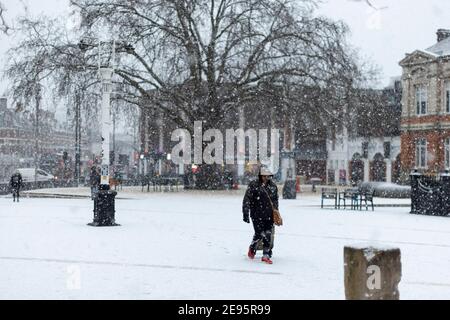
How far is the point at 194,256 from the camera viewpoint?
1168 centimetres

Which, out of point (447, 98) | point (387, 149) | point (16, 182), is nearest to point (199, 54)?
point (16, 182)

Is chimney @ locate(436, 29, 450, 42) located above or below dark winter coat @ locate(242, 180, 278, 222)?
above

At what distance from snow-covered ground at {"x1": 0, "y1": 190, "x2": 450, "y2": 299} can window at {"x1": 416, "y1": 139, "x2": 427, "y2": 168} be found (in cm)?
2641

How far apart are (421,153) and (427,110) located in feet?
10.3

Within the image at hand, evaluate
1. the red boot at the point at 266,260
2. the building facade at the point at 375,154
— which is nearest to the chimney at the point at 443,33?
the building facade at the point at 375,154

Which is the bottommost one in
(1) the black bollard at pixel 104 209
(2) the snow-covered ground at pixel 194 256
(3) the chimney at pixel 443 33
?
(2) the snow-covered ground at pixel 194 256

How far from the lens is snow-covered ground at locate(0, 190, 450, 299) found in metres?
8.55

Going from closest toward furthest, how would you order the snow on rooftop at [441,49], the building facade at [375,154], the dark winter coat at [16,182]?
1. the dark winter coat at [16,182]
2. the snow on rooftop at [441,49]
3. the building facade at [375,154]

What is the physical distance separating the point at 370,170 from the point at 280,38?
28222 millimetres

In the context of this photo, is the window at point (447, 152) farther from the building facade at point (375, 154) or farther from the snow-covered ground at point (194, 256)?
the snow-covered ground at point (194, 256)

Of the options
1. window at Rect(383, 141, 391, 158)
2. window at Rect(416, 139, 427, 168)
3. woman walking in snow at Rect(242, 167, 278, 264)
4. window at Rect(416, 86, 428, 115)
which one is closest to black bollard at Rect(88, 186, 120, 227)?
woman walking in snow at Rect(242, 167, 278, 264)

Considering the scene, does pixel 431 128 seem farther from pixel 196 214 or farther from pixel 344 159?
pixel 196 214

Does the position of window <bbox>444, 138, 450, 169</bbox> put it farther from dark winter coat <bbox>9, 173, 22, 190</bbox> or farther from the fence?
dark winter coat <bbox>9, 173, 22, 190</bbox>

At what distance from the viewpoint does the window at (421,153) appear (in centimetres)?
4641
